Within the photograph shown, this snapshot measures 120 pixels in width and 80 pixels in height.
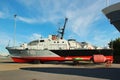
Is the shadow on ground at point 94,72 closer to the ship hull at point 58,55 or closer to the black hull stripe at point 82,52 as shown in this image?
the black hull stripe at point 82,52

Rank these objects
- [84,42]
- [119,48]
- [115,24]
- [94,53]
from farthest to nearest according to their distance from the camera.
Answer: [119,48]
[84,42]
[94,53]
[115,24]

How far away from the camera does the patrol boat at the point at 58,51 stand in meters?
41.4

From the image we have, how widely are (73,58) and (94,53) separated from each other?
140 inches

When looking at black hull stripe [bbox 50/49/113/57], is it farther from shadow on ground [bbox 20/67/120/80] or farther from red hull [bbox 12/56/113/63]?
shadow on ground [bbox 20/67/120/80]

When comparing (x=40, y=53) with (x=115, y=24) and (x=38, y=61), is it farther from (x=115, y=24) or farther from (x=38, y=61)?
(x=115, y=24)

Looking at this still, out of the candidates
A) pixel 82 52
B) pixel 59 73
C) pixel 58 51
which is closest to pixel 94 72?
pixel 59 73

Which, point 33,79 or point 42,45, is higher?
point 42,45

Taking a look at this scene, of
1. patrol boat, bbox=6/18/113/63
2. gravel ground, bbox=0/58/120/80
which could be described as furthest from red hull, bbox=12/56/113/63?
gravel ground, bbox=0/58/120/80

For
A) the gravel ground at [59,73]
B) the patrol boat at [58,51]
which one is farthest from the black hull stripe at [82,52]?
the gravel ground at [59,73]

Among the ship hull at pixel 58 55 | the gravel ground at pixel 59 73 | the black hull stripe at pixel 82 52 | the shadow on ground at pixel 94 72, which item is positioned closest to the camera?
the gravel ground at pixel 59 73

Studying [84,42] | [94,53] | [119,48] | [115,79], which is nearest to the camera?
[115,79]

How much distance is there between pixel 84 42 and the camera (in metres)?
44.0

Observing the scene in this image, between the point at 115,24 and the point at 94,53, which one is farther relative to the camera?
the point at 94,53

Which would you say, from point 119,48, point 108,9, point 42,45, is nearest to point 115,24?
point 108,9
